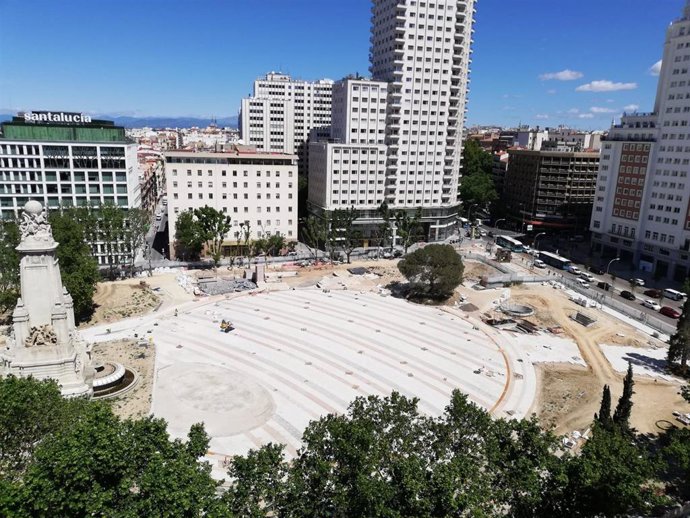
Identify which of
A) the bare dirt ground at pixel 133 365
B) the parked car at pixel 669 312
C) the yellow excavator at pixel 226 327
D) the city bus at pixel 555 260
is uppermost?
the city bus at pixel 555 260

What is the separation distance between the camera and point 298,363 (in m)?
51.2

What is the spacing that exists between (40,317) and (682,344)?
60.6m

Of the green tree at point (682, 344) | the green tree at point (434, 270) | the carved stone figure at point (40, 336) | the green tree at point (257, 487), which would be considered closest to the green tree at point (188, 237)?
the green tree at point (434, 270)

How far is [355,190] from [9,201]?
205ft

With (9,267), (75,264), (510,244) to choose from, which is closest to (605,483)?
(75,264)

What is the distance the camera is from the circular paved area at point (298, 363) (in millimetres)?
40906

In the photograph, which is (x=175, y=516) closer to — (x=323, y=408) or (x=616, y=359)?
(x=323, y=408)

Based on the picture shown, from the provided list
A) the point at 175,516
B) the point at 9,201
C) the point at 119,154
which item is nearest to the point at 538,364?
the point at 175,516

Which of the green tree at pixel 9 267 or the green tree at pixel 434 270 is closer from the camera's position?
the green tree at pixel 9 267

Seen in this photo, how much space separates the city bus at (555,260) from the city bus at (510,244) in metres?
8.95

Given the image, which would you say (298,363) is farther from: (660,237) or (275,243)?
(660,237)

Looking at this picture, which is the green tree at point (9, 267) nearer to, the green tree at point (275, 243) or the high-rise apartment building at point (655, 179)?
the green tree at point (275, 243)

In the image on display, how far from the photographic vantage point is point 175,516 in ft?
62.3

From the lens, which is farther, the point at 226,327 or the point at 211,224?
the point at 211,224
